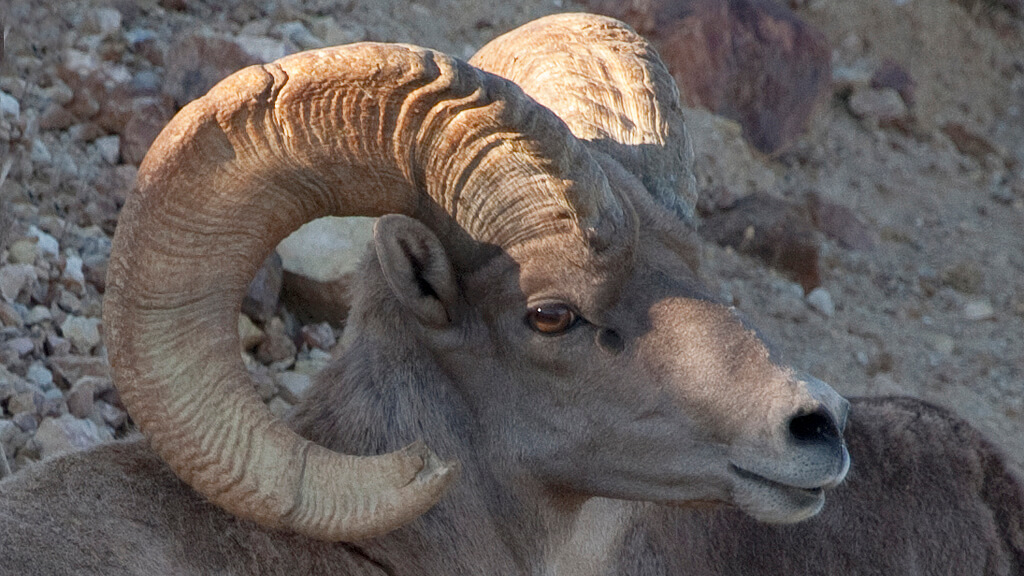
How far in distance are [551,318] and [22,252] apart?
4566 millimetres

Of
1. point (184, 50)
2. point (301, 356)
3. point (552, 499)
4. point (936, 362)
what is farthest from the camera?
point (936, 362)

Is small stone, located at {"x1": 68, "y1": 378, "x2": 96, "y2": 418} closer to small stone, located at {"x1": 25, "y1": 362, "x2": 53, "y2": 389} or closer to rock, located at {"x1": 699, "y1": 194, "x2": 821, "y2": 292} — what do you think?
small stone, located at {"x1": 25, "y1": 362, "x2": 53, "y2": 389}

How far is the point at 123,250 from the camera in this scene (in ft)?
15.3

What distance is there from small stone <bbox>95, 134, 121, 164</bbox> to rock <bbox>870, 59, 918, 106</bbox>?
934cm

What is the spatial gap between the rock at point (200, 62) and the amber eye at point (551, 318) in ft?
18.2

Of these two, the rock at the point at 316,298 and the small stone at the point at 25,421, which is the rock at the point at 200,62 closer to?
→ the rock at the point at 316,298

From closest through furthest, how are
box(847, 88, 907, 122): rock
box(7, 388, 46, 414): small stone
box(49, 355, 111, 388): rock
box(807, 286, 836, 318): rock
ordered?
1. box(7, 388, 46, 414): small stone
2. box(49, 355, 111, 388): rock
3. box(807, 286, 836, 318): rock
4. box(847, 88, 907, 122): rock

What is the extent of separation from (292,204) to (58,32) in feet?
21.1

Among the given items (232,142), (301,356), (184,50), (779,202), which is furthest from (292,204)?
(779,202)

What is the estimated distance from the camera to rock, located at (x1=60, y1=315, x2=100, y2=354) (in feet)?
26.1

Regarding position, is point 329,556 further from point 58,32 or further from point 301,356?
point 58,32

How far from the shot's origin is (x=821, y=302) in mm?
12398

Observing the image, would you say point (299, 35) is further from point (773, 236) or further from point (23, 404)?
point (23, 404)

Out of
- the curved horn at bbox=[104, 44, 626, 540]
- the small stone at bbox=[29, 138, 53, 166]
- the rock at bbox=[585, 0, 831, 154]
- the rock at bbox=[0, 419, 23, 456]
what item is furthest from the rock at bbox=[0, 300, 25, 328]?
the rock at bbox=[585, 0, 831, 154]
